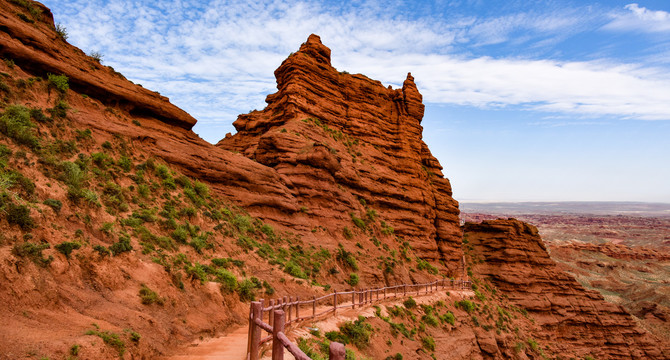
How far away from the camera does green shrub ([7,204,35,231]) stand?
34.0ft

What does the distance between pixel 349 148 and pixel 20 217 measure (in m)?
33.5

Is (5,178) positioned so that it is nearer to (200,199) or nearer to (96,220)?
(96,220)

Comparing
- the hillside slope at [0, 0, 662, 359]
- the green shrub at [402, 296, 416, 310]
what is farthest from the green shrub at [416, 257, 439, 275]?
the green shrub at [402, 296, 416, 310]

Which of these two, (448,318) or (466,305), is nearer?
(448,318)

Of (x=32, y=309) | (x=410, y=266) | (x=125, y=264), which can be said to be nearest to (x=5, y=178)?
(x=125, y=264)

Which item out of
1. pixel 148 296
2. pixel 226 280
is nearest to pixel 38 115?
pixel 148 296

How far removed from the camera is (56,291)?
→ 9.69 metres

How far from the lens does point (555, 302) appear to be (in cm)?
4650

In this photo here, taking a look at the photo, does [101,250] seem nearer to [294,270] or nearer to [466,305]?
[294,270]

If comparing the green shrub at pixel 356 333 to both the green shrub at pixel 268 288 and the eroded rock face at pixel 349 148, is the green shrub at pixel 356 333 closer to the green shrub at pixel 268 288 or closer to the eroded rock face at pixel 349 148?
the green shrub at pixel 268 288

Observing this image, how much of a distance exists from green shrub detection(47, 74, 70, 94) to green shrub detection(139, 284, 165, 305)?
14392mm

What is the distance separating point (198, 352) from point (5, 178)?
818 cm

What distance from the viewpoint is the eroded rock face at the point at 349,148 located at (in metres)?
33.9

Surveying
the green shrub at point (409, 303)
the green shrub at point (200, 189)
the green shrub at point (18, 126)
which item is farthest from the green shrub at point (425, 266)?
the green shrub at point (18, 126)
